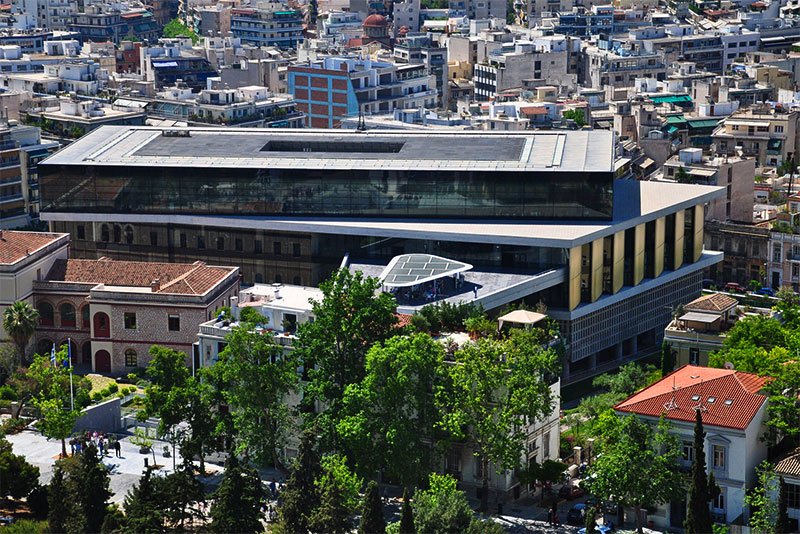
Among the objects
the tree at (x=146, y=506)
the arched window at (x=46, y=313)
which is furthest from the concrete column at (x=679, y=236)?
the tree at (x=146, y=506)

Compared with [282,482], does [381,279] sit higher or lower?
higher

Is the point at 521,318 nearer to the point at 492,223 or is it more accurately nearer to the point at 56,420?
the point at 492,223

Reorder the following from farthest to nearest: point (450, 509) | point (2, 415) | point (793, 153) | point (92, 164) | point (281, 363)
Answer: point (793, 153) → point (92, 164) → point (2, 415) → point (281, 363) → point (450, 509)

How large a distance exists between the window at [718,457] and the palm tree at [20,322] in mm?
48561

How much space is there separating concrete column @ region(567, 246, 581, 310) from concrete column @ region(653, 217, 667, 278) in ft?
33.1

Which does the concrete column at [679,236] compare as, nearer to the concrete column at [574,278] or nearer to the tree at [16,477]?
the concrete column at [574,278]

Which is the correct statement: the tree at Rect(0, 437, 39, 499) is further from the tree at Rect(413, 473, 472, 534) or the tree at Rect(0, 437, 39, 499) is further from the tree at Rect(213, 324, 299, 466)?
the tree at Rect(413, 473, 472, 534)

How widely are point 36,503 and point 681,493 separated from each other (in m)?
34.3

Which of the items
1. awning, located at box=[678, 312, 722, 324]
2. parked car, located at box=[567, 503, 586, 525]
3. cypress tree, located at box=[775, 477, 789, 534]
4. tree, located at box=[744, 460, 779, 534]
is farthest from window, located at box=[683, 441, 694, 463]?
awning, located at box=[678, 312, 722, 324]

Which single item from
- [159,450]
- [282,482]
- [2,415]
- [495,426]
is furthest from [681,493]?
[2,415]

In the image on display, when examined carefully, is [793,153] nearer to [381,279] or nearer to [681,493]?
[381,279]

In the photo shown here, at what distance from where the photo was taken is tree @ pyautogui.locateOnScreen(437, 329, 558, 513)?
319 ft

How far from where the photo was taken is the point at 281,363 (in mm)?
103688

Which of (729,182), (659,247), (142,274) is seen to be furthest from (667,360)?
(729,182)
